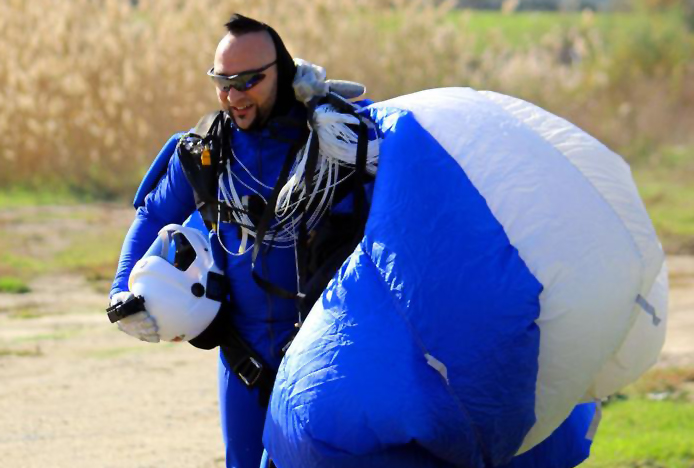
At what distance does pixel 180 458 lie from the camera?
6316 millimetres

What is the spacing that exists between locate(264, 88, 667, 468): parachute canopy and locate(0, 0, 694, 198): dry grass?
11321 mm

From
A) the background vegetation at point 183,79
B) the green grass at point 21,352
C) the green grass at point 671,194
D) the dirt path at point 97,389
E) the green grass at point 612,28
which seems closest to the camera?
the dirt path at point 97,389

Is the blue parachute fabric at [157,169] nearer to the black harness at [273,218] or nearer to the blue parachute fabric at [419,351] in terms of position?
the black harness at [273,218]

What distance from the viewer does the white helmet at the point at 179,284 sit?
415 centimetres

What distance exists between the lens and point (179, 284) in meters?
4.17

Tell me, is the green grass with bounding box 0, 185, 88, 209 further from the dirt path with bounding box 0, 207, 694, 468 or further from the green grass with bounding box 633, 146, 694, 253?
the green grass with bounding box 633, 146, 694, 253

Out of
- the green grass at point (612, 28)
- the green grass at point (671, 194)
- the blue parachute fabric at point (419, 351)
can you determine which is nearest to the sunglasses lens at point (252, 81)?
the blue parachute fabric at point (419, 351)

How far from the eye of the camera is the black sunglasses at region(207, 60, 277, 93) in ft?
13.6

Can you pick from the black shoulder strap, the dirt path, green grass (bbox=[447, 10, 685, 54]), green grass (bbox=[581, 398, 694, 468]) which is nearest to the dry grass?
green grass (bbox=[447, 10, 685, 54])

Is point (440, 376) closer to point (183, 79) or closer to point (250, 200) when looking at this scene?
point (250, 200)

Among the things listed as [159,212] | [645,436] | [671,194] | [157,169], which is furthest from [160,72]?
[159,212]

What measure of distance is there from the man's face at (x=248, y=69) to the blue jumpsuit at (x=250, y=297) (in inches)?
2.8

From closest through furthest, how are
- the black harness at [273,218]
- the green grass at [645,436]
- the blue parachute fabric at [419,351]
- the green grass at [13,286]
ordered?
the blue parachute fabric at [419,351] < the black harness at [273,218] < the green grass at [645,436] < the green grass at [13,286]

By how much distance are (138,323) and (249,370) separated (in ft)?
1.23
